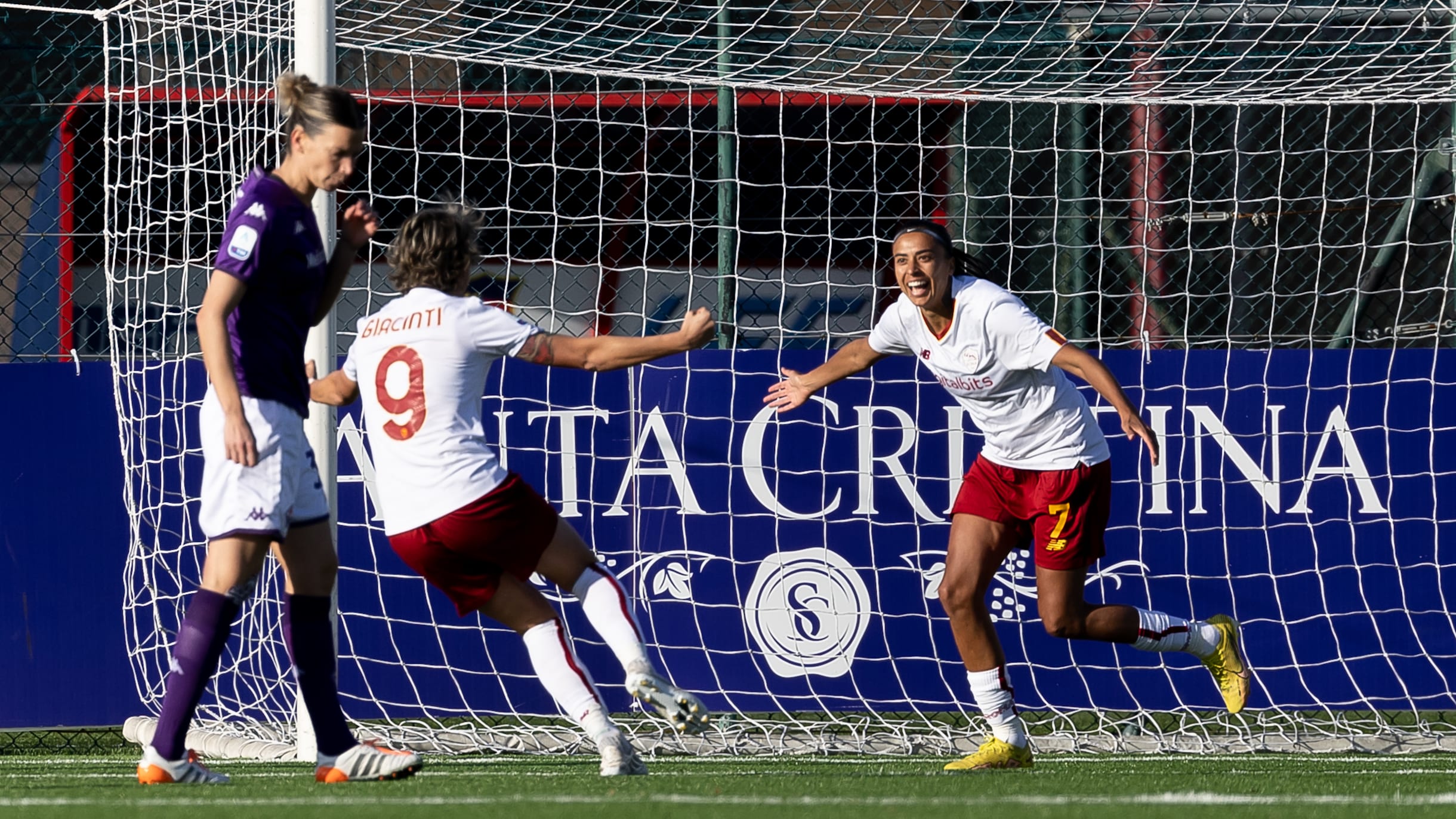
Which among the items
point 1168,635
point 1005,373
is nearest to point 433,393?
point 1005,373

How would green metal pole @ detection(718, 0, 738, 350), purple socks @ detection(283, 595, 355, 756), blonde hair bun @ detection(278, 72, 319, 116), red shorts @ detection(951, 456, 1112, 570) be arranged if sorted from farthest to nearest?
green metal pole @ detection(718, 0, 738, 350), red shorts @ detection(951, 456, 1112, 570), purple socks @ detection(283, 595, 355, 756), blonde hair bun @ detection(278, 72, 319, 116)

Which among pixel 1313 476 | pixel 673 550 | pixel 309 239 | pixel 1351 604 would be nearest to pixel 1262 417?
pixel 1313 476

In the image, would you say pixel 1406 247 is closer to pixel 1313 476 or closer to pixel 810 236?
pixel 1313 476

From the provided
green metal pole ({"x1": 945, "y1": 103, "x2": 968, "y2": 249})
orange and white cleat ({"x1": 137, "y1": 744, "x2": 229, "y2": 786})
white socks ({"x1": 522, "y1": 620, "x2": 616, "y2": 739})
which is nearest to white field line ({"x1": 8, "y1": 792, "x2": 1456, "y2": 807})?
orange and white cleat ({"x1": 137, "y1": 744, "x2": 229, "y2": 786})

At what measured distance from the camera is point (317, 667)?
14.5 feet

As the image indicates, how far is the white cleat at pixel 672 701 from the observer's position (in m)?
4.17

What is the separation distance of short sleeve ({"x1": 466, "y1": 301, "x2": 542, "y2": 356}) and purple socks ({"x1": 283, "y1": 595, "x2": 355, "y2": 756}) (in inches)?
30.6

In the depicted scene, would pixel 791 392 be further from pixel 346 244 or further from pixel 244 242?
pixel 244 242

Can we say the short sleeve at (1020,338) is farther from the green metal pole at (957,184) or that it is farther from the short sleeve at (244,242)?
the green metal pole at (957,184)

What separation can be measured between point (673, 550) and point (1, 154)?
3729 mm

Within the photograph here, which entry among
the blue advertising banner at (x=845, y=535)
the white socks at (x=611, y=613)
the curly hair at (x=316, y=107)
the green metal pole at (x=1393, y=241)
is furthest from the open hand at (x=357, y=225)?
the green metal pole at (x=1393, y=241)

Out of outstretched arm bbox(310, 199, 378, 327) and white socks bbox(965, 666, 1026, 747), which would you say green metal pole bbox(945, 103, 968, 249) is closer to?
white socks bbox(965, 666, 1026, 747)

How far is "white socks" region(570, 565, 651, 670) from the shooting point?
4.36 metres

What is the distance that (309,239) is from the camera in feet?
14.0
